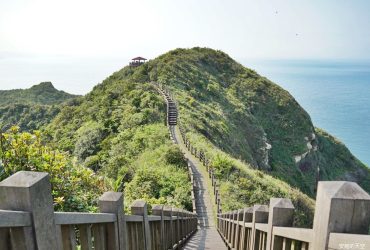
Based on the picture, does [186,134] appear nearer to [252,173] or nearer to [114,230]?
[252,173]

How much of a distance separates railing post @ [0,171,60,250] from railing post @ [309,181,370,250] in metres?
1.64

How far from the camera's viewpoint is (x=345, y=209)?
1.84 meters

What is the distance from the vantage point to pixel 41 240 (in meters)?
1.86

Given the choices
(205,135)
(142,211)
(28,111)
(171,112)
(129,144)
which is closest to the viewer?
(142,211)

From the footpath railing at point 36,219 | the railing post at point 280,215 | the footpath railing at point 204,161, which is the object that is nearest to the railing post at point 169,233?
the railing post at point 280,215

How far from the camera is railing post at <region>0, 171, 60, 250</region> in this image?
5.71ft

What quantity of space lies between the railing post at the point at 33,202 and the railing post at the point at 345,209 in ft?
5.39

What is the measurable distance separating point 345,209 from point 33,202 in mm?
1762

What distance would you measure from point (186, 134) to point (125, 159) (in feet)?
27.5

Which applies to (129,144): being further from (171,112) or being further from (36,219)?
(36,219)

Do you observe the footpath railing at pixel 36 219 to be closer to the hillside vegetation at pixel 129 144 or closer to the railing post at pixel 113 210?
the railing post at pixel 113 210

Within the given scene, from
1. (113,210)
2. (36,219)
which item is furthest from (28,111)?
(36,219)

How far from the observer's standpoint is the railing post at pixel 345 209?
71.8 inches

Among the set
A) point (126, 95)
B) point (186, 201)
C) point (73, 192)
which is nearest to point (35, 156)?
point (73, 192)
